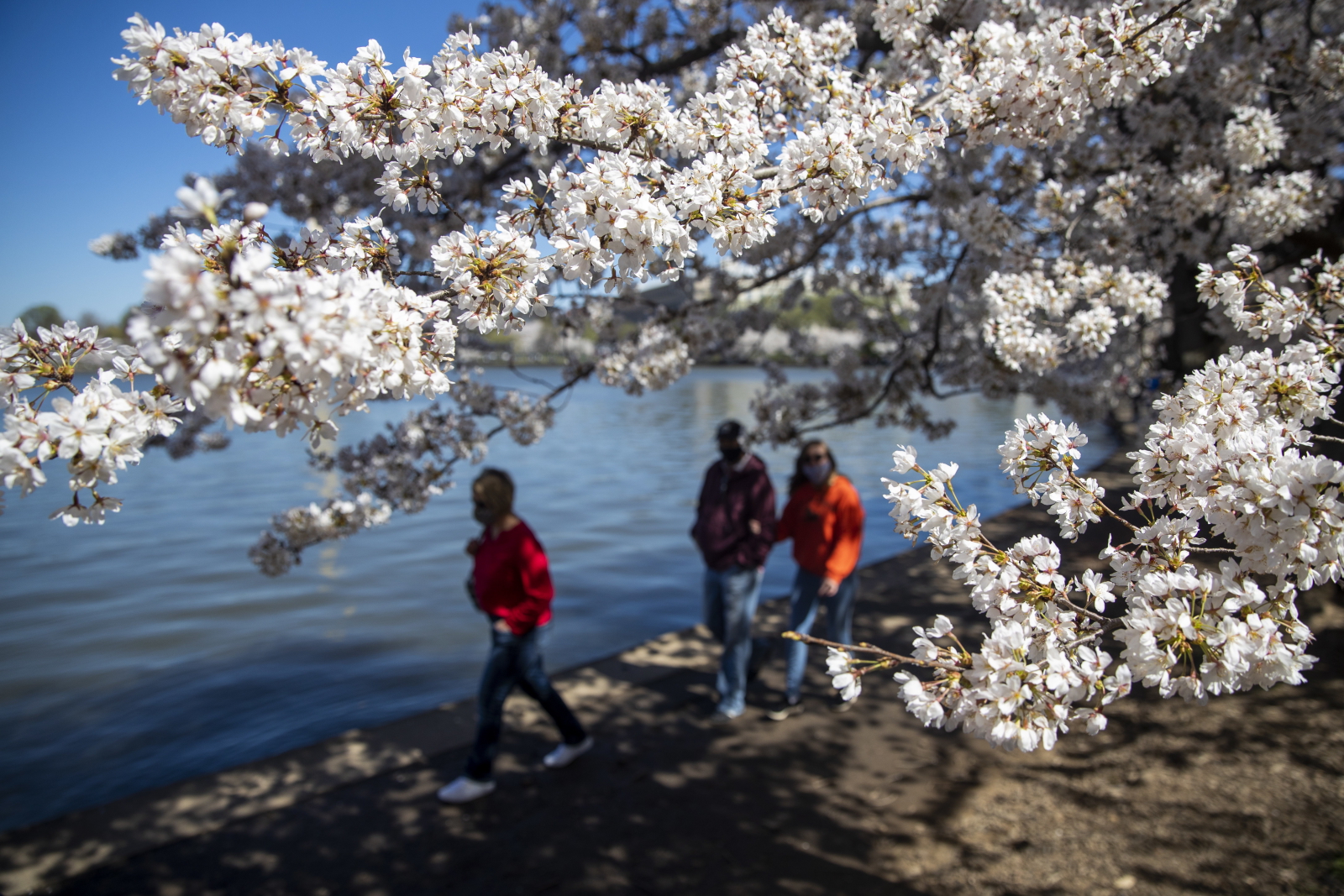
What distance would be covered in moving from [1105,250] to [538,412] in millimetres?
4324

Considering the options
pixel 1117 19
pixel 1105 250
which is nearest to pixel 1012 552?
pixel 1117 19

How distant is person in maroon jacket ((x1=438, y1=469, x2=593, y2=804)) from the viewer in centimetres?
493

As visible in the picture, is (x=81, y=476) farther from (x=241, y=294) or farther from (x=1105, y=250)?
(x=1105, y=250)

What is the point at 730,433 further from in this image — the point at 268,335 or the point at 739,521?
the point at 268,335

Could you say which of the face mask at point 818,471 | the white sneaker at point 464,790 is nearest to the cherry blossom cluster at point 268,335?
the white sneaker at point 464,790

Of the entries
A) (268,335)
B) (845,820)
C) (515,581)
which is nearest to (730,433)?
(515,581)

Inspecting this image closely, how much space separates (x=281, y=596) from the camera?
11562 mm

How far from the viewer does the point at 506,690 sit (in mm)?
5035

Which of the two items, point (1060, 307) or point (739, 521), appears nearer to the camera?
point (1060, 307)

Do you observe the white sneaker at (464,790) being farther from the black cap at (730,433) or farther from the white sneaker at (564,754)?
the black cap at (730,433)

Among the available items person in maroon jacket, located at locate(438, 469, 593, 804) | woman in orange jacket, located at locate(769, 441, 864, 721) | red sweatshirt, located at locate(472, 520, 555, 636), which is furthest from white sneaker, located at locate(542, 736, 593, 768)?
woman in orange jacket, located at locate(769, 441, 864, 721)

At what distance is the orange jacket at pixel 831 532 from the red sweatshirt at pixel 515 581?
2071 mm

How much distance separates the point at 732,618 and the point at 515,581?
1.81m

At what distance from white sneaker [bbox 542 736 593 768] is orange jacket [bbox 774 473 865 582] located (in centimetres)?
214
